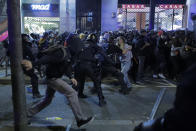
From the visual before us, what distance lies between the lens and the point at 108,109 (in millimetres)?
6117

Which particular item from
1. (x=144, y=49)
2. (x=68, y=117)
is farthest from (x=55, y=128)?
(x=144, y=49)

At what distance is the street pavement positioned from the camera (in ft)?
16.6

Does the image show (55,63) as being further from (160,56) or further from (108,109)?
(160,56)

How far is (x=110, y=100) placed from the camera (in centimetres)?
691

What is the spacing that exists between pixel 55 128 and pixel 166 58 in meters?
6.46

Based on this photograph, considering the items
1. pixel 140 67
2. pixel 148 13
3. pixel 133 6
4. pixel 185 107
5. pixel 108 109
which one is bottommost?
pixel 108 109

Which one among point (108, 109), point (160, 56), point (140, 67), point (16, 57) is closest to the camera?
point (16, 57)

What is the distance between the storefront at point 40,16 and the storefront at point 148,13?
15.8 feet

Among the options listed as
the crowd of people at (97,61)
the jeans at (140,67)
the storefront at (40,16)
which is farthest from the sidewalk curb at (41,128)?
the storefront at (40,16)

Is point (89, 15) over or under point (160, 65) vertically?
over

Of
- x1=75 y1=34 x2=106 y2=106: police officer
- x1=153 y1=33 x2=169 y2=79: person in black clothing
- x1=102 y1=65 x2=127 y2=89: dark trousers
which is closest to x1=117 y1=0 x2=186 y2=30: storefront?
x1=153 y1=33 x2=169 y2=79: person in black clothing

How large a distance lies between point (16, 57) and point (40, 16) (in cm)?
1707

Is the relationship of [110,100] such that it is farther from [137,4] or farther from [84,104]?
[137,4]

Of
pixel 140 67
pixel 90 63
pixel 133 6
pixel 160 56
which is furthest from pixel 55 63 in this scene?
pixel 133 6
